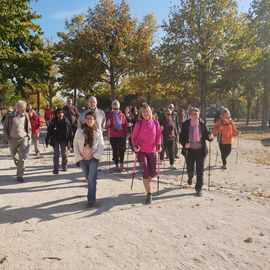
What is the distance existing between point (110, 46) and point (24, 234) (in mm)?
25243

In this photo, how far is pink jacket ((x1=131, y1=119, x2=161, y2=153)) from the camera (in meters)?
7.78

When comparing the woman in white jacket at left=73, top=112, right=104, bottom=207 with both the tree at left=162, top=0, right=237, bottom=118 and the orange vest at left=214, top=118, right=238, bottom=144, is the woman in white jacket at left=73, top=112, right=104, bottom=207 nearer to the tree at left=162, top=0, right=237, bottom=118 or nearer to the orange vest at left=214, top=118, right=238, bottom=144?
the orange vest at left=214, top=118, right=238, bottom=144

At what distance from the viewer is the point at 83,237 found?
5.62m

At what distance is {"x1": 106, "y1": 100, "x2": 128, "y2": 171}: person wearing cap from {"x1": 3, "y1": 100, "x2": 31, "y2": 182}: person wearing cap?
255cm

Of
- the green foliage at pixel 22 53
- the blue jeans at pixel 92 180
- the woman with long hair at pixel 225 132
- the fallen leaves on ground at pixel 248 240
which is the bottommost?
the fallen leaves on ground at pixel 248 240

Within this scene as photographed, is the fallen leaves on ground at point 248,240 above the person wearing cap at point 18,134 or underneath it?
underneath

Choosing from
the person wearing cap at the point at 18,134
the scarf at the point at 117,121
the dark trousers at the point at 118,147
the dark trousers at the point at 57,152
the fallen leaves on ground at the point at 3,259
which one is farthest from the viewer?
the dark trousers at the point at 118,147

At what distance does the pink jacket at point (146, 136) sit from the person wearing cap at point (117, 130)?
3.21 metres

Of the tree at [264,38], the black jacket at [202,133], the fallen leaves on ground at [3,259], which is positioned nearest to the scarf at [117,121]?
the black jacket at [202,133]

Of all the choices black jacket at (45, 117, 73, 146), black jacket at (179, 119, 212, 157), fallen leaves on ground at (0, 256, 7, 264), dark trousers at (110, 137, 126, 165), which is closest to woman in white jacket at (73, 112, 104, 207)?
black jacket at (179, 119, 212, 157)

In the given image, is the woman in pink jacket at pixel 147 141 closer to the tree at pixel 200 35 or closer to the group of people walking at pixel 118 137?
the group of people walking at pixel 118 137

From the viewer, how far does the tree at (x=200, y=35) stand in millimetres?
29375

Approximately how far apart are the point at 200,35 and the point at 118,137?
20.6 m

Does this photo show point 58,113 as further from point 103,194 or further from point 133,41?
point 133,41
